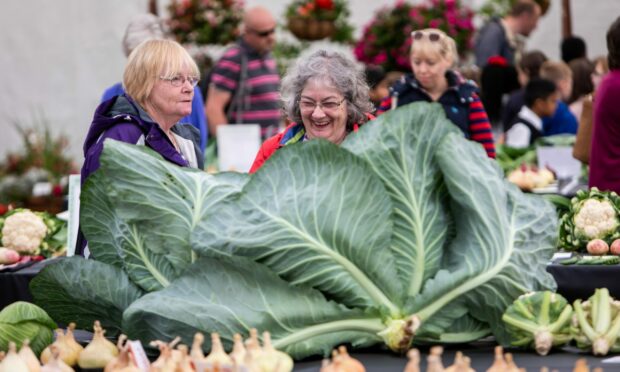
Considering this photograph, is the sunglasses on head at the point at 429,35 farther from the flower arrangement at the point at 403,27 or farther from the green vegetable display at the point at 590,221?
the flower arrangement at the point at 403,27

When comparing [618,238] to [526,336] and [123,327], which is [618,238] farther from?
[123,327]

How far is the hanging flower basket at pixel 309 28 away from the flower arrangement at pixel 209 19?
533 millimetres

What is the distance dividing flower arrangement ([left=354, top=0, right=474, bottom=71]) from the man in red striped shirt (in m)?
4.07

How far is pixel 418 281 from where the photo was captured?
284 cm

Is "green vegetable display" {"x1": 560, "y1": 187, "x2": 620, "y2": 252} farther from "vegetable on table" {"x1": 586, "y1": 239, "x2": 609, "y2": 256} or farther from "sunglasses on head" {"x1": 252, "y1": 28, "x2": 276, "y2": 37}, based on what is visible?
"sunglasses on head" {"x1": 252, "y1": 28, "x2": 276, "y2": 37}

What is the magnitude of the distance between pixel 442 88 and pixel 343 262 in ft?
11.8

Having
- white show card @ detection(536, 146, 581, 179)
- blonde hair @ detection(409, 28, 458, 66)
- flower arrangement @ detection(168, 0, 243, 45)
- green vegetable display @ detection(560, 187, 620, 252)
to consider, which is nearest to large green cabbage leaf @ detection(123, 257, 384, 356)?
green vegetable display @ detection(560, 187, 620, 252)

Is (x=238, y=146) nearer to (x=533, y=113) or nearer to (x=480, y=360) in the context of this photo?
(x=533, y=113)

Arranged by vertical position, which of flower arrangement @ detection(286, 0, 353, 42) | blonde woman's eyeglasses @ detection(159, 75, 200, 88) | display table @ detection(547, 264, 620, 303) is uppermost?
blonde woman's eyeglasses @ detection(159, 75, 200, 88)

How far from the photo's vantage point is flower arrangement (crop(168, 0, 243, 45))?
1109 centimetres

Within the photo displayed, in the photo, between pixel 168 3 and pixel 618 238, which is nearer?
pixel 618 238

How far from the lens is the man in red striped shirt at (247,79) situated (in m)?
7.86

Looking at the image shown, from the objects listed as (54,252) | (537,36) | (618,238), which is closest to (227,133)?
(54,252)

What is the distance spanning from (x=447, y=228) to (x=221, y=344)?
2.06ft
